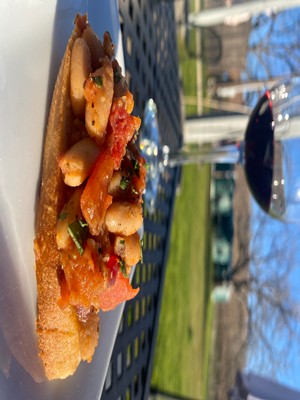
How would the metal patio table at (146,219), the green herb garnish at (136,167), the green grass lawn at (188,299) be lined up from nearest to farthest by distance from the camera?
1. the green herb garnish at (136,167)
2. the metal patio table at (146,219)
3. the green grass lawn at (188,299)

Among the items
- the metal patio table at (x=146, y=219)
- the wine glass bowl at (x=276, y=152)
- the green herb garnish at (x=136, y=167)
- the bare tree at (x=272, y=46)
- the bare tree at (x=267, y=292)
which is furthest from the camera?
the bare tree at (x=267, y=292)

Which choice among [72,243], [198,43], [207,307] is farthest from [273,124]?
[207,307]

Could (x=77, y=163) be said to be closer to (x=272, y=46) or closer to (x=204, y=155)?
(x=204, y=155)

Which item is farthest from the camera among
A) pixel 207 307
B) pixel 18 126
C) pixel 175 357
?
pixel 207 307

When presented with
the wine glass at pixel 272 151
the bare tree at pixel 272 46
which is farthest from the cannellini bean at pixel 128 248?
the bare tree at pixel 272 46

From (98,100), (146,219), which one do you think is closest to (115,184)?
(98,100)

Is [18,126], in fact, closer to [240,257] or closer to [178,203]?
[178,203]

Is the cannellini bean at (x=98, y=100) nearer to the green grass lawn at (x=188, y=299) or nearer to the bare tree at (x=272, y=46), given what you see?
the green grass lawn at (x=188, y=299)
